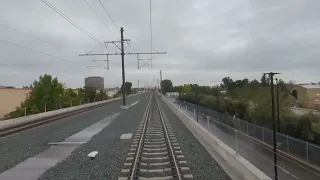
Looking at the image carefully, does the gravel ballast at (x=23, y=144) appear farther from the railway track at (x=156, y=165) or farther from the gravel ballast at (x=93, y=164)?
the railway track at (x=156, y=165)

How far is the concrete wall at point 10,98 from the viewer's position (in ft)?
270

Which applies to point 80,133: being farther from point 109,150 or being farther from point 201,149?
point 201,149

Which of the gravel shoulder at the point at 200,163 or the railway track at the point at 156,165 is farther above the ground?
the railway track at the point at 156,165

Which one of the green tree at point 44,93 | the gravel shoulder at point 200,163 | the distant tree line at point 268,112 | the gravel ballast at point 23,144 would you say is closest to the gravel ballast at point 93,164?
the gravel ballast at point 23,144

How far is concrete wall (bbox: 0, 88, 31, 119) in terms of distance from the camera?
8240 centimetres

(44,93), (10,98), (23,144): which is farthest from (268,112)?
(10,98)

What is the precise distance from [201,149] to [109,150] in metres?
3.72

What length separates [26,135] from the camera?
730 inches

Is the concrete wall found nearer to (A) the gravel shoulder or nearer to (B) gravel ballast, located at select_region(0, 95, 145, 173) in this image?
(B) gravel ballast, located at select_region(0, 95, 145, 173)

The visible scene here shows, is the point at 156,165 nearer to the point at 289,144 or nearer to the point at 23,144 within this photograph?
the point at 23,144

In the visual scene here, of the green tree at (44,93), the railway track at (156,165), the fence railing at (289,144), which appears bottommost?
the fence railing at (289,144)

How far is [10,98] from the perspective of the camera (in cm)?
8725

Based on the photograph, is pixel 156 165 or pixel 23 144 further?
pixel 23 144

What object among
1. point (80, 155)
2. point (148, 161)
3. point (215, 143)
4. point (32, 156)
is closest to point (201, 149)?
point (215, 143)
